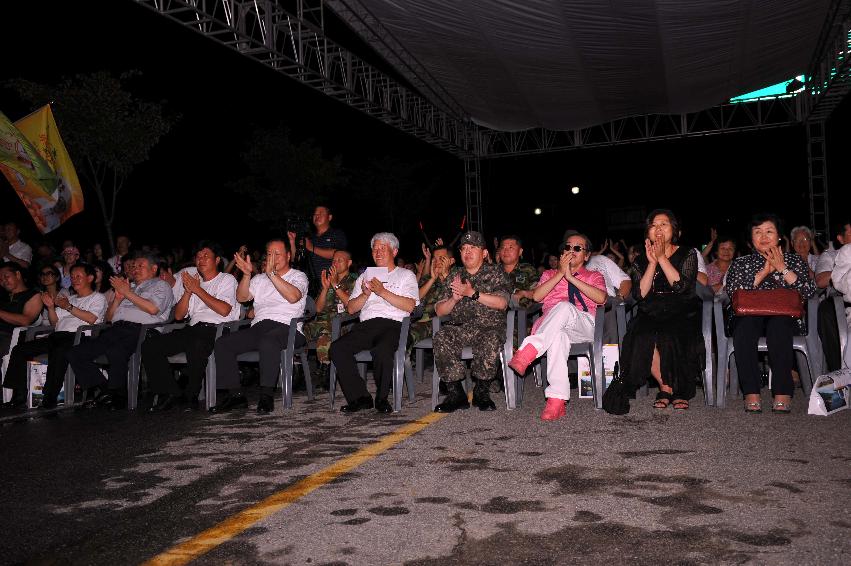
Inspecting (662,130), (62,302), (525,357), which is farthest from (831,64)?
(62,302)

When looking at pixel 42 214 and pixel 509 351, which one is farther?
pixel 42 214

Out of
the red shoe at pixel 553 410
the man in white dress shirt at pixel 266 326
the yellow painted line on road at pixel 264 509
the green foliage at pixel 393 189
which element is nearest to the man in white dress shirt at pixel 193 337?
the man in white dress shirt at pixel 266 326

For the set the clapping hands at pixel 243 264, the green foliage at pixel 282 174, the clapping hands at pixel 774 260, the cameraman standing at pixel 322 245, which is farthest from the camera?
the green foliage at pixel 282 174

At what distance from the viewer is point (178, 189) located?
3656 centimetres

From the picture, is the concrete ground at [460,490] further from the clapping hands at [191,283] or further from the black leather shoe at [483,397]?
the clapping hands at [191,283]

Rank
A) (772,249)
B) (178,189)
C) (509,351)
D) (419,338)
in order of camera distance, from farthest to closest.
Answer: (178,189) → (419,338) → (509,351) → (772,249)

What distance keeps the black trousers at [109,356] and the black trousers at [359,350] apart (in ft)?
6.74

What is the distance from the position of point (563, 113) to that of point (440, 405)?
34.7 feet

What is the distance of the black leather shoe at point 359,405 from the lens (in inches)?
270

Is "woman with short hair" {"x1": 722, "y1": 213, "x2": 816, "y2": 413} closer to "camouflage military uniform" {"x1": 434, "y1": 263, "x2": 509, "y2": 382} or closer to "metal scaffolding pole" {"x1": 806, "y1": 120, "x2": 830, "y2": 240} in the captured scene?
"camouflage military uniform" {"x1": 434, "y1": 263, "x2": 509, "y2": 382}

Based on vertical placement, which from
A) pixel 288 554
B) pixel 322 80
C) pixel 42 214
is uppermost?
pixel 322 80

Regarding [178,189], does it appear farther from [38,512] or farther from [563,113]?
[38,512]

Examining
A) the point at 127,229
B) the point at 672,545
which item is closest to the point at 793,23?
the point at 672,545

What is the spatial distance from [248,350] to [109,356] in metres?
Answer: 1.36
